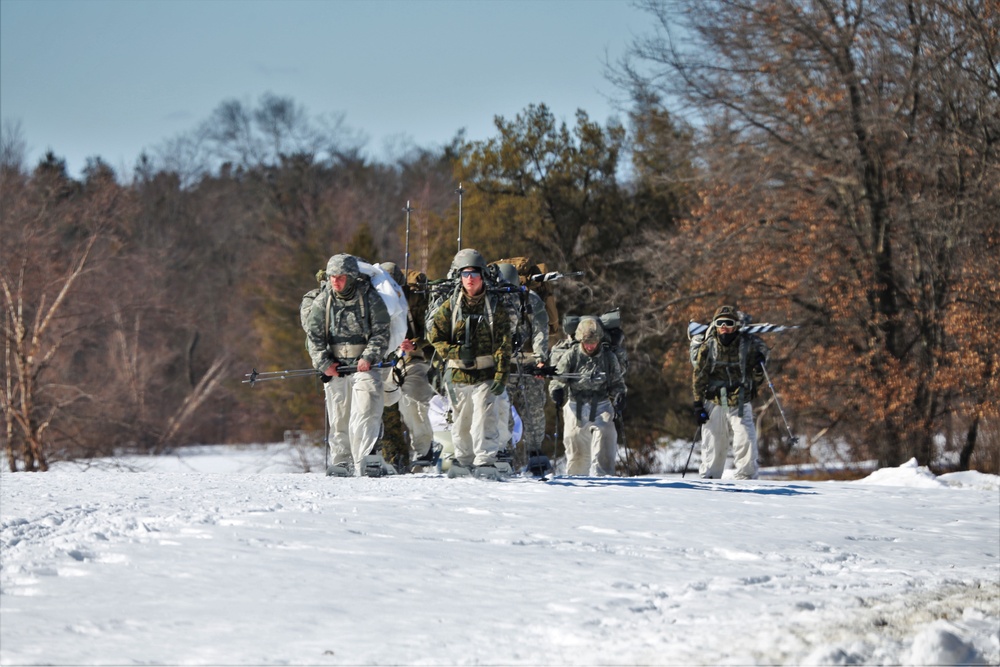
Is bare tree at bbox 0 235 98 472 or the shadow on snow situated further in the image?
bare tree at bbox 0 235 98 472

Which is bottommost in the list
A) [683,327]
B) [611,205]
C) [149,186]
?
[683,327]

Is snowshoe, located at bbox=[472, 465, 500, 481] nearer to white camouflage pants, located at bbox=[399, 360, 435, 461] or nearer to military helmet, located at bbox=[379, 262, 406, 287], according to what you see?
white camouflage pants, located at bbox=[399, 360, 435, 461]

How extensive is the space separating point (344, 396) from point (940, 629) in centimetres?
789

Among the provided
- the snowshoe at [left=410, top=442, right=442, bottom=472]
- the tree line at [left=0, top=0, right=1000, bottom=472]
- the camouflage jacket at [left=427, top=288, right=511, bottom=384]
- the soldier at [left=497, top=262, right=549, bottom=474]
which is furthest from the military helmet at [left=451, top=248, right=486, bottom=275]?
the tree line at [left=0, top=0, right=1000, bottom=472]

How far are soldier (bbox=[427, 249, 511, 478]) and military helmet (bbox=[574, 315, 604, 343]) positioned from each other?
3.78 m

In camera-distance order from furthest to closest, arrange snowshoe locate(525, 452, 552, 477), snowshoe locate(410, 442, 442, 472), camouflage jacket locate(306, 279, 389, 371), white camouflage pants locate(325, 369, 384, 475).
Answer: snowshoe locate(410, 442, 442, 472) → snowshoe locate(525, 452, 552, 477) → camouflage jacket locate(306, 279, 389, 371) → white camouflage pants locate(325, 369, 384, 475)

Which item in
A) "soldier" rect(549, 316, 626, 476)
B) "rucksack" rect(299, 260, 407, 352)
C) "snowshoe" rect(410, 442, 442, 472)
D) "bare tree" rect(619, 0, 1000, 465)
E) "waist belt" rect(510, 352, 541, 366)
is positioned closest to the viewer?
"rucksack" rect(299, 260, 407, 352)

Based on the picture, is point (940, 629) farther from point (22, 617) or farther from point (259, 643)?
point (22, 617)

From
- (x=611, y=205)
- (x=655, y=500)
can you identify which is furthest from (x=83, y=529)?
(x=611, y=205)

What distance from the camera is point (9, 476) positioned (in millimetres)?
13359

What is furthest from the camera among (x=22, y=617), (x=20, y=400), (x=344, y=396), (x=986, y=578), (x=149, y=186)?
(x=149, y=186)

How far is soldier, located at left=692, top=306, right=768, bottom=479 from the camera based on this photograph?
15.4m

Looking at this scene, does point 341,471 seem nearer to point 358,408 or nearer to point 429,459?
point 358,408

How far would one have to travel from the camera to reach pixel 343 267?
40.1 feet
